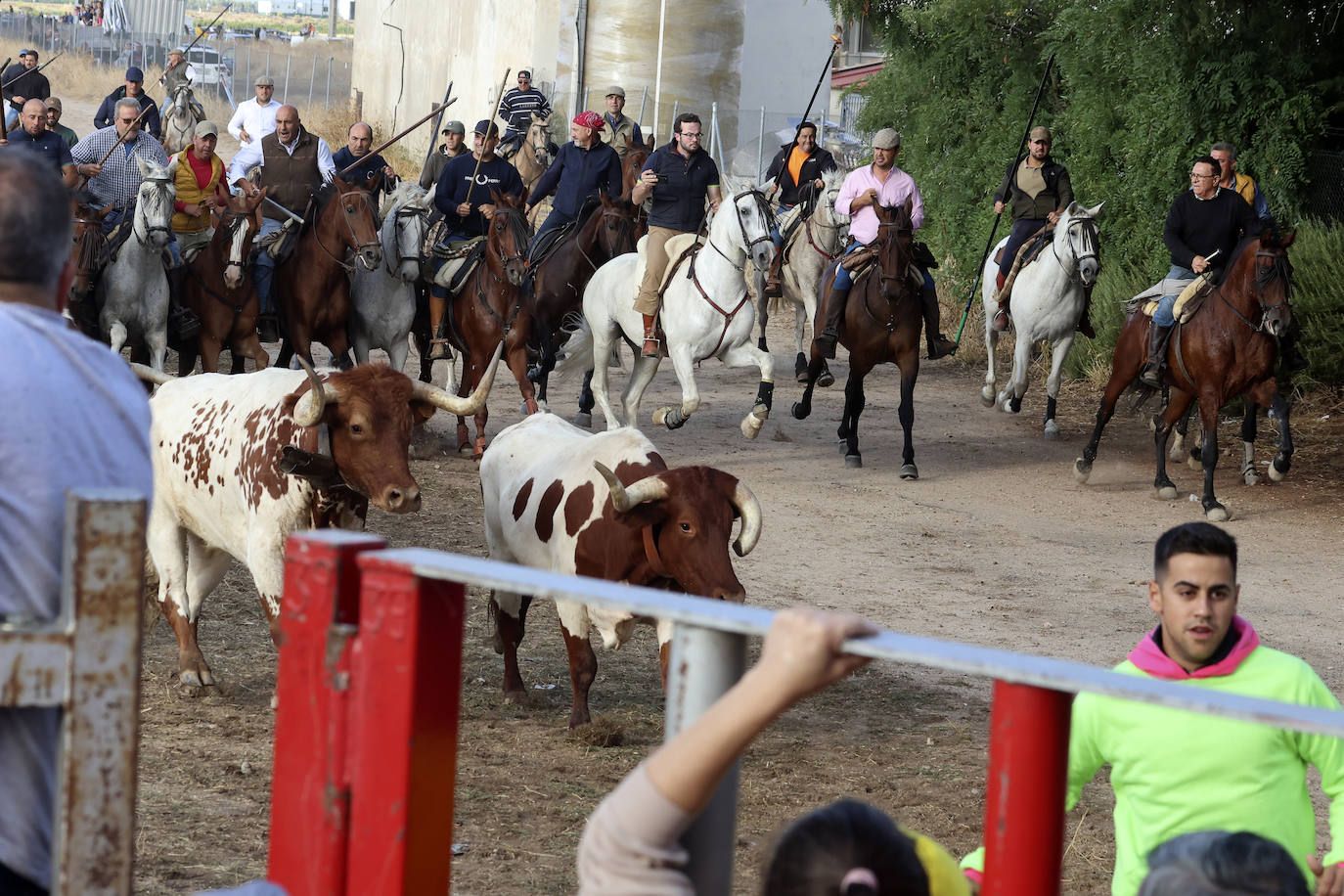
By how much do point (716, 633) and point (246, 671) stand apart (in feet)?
19.9

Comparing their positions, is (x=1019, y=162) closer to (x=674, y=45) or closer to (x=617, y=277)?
(x=617, y=277)

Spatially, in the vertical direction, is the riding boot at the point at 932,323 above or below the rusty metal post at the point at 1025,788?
above

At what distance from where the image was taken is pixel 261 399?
23.0 feet

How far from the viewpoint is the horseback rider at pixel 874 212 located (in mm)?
14281

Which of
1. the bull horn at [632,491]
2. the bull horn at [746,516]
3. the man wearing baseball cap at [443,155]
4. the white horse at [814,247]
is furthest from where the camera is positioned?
the man wearing baseball cap at [443,155]

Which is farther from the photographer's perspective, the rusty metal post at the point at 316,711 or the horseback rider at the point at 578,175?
the horseback rider at the point at 578,175

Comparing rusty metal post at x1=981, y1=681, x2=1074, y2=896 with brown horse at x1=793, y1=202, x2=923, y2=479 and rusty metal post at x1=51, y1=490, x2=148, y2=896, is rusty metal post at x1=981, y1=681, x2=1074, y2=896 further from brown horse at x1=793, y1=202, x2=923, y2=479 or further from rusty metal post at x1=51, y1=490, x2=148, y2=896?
brown horse at x1=793, y1=202, x2=923, y2=479

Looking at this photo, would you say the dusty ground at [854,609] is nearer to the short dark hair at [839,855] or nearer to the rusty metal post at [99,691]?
the rusty metal post at [99,691]

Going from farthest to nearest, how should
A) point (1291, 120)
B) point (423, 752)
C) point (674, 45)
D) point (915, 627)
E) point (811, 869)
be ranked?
1. point (674, 45)
2. point (1291, 120)
3. point (915, 627)
4. point (423, 752)
5. point (811, 869)

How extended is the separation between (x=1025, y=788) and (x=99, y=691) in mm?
1250

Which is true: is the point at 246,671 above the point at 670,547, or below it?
below

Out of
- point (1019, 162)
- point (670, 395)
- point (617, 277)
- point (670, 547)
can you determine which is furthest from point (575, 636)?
point (1019, 162)

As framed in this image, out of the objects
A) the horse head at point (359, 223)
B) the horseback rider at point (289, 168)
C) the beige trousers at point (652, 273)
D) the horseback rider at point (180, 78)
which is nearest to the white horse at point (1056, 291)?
the beige trousers at point (652, 273)

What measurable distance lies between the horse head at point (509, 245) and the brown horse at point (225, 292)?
2.02 metres
